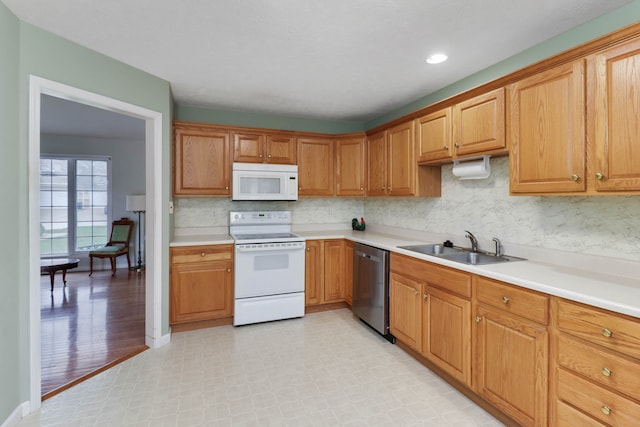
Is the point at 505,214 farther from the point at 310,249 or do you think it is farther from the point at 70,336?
the point at 70,336

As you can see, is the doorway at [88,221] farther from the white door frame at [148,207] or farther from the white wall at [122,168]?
the white door frame at [148,207]

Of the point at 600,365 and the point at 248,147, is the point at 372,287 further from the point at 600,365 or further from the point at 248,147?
the point at 248,147

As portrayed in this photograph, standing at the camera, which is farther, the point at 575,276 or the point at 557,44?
the point at 557,44

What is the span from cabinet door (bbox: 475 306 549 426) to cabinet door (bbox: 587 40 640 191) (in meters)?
0.85

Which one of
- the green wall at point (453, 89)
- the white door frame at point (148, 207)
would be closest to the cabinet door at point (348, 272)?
the green wall at point (453, 89)

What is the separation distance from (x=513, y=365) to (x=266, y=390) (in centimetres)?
160

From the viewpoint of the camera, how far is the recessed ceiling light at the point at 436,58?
2381 millimetres

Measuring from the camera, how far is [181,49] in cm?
232

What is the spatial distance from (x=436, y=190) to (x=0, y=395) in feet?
11.6

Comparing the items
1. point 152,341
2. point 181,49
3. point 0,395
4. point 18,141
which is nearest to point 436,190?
point 181,49

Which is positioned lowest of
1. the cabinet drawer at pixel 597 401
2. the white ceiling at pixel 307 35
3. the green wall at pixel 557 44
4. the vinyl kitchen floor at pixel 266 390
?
the vinyl kitchen floor at pixel 266 390

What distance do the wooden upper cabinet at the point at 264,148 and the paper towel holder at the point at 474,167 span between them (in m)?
1.95

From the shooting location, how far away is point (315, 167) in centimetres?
402

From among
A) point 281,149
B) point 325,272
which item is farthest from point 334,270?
point 281,149
